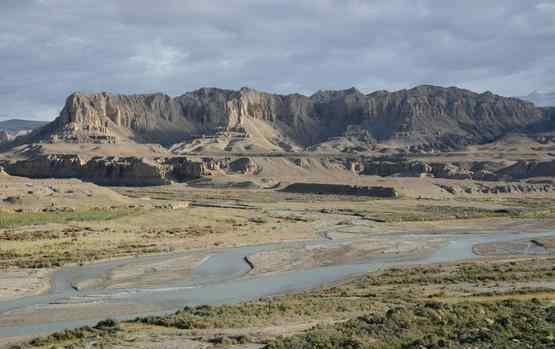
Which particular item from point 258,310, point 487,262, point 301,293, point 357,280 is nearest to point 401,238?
point 487,262

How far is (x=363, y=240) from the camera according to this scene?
60125mm

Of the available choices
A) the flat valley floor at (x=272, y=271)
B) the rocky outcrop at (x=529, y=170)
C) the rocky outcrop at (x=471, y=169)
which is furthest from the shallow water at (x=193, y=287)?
the rocky outcrop at (x=529, y=170)

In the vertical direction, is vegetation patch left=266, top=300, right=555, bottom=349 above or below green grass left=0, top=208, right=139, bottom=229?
below

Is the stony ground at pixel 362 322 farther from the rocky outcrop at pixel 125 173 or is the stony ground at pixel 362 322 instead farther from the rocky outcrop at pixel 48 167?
the rocky outcrop at pixel 48 167

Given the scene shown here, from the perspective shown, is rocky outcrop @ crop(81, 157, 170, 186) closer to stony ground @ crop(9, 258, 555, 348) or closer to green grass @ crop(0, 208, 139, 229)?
green grass @ crop(0, 208, 139, 229)

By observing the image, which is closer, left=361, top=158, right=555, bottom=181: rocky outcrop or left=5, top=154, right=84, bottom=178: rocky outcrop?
left=361, top=158, right=555, bottom=181: rocky outcrop

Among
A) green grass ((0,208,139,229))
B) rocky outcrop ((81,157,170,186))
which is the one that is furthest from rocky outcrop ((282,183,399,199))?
green grass ((0,208,139,229))

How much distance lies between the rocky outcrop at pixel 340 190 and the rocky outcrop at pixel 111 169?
27428 mm

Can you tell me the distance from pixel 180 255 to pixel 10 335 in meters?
24.8

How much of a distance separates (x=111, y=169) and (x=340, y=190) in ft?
179

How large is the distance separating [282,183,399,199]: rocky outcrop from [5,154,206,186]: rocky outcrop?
2743 centimetres

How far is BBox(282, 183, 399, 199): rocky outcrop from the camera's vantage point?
4834 inches

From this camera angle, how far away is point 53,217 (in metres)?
69.1

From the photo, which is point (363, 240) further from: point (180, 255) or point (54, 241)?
point (54, 241)
